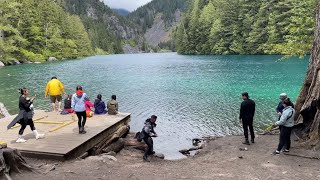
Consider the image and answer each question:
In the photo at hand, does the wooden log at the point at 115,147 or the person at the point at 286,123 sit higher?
the person at the point at 286,123

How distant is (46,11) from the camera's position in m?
97.7

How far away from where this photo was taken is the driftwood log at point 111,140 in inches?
491

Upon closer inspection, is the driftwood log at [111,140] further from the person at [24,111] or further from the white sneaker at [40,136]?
the person at [24,111]

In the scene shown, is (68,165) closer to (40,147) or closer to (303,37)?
(40,147)

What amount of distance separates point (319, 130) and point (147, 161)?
678cm

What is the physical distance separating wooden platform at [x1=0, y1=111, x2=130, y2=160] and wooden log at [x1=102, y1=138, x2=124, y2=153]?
1.60 ft

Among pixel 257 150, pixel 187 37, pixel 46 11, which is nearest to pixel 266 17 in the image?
pixel 187 37

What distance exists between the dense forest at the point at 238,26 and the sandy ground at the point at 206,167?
188 ft

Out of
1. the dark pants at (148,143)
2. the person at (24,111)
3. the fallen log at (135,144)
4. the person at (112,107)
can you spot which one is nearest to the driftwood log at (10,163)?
the person at (24,111)

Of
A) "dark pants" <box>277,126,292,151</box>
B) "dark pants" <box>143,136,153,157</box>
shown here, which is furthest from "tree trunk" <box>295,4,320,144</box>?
"dark pants" <box>143,136,153,157</box>

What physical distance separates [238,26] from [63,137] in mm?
93681

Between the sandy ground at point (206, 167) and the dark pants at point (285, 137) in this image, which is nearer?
the sandy ground at point (206, 167)

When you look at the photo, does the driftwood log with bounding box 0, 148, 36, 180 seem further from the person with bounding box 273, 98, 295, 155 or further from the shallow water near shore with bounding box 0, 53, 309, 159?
the person with bounding box 273, 98, 295, 155

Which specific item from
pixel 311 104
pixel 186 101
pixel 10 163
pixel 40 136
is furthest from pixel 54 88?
pixel 311 104
